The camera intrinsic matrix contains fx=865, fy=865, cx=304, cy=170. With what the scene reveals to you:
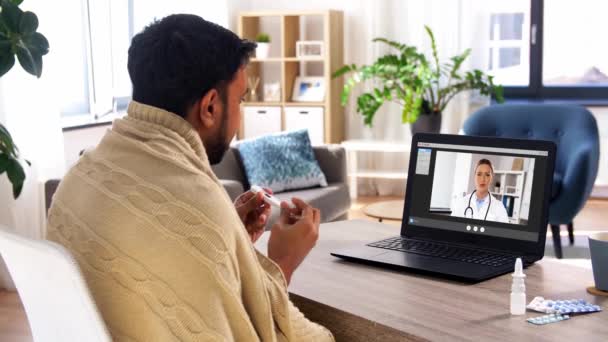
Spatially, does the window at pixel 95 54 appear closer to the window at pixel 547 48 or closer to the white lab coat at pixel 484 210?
the window at pixel 547 48

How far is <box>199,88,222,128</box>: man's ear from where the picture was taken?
1.49 metres

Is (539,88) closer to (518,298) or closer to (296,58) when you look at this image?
(296,58)

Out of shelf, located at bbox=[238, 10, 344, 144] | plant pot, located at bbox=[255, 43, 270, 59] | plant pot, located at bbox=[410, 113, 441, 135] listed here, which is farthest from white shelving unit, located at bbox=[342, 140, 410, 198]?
plant pot, located at bbox=[255, 43, 270, 59]

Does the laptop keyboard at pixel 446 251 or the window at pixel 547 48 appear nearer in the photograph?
the laptop keyboard at pixel 446 251

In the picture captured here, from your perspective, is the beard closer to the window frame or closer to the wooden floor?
the wooden floor

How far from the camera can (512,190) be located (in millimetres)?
2070

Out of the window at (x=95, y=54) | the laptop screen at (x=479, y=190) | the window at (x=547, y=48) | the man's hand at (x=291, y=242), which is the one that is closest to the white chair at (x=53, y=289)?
the man's hand at (x=291, y=242)

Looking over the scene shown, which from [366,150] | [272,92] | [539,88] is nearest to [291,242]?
[366,150]

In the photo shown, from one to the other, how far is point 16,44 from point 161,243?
5.69 ft

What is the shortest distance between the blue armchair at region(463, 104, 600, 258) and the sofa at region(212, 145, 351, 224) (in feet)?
2.68

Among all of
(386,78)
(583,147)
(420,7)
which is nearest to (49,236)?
(583,147)

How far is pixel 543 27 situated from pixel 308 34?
1.92 meters

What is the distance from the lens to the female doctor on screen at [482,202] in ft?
6.89

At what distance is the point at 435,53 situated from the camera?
6367mm
